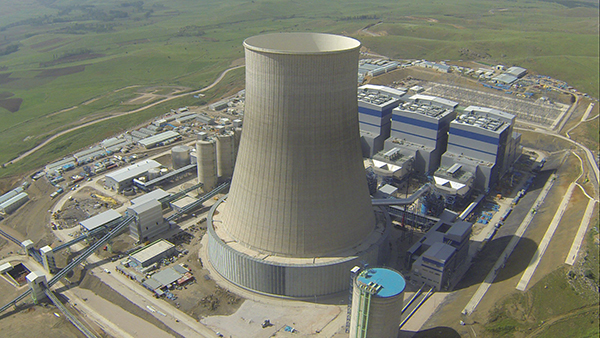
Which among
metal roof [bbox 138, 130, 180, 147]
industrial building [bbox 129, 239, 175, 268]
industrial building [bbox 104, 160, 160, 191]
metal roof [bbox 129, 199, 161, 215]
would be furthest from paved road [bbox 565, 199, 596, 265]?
metal roof [bbox 138, 130, 180, 147]

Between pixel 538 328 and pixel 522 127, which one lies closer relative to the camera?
pixel 538 328

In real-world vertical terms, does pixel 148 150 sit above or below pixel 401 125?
below

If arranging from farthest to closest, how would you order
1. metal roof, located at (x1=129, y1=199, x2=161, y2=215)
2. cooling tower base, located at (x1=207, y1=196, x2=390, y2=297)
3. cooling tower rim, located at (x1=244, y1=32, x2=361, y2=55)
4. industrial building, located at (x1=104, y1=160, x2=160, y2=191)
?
industrial building, located at (x1=104, y1=160, x2=160, y2=191), metal roof, located at (x1=129, y1=199, x2=161, y2=215), cooling tower rim, located at (x1=244, y1=32, x2=361, y2=55), cooling tower base, located at (x1=207, y1=196, x2=390, y2=297)

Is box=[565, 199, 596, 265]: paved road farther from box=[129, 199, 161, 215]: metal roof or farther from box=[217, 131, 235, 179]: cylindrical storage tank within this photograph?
box=[129, 199, 161, 215]: metal roof

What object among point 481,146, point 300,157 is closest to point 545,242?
point 481,146

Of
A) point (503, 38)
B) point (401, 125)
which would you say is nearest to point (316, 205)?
point (401, 125)

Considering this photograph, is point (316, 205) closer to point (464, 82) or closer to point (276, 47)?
point (276, 47)
